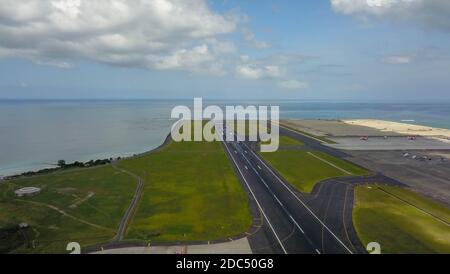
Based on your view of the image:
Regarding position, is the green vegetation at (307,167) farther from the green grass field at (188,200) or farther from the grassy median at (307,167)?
the green grass field at (188,200)

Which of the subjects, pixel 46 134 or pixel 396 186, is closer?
pixel 396 186

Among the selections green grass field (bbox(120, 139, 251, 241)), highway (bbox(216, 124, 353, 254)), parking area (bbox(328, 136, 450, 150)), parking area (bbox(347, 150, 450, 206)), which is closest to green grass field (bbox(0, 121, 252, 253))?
green grass field (bbox(120, 139, 251, 241))

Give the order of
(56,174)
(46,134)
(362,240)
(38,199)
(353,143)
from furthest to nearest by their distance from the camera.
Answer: (46,134) → (353,143) → (56,174) → (38,199) → (362,240)

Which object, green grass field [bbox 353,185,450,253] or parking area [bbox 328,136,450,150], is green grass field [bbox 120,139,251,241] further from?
parking area [bbox 328,136,450,150]

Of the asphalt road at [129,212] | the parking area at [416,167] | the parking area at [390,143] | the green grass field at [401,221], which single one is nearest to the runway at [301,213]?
the green grass field at [401,221]

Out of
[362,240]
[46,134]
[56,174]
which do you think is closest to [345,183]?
[362,240]

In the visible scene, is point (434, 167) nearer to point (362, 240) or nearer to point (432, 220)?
point (432, 220)
